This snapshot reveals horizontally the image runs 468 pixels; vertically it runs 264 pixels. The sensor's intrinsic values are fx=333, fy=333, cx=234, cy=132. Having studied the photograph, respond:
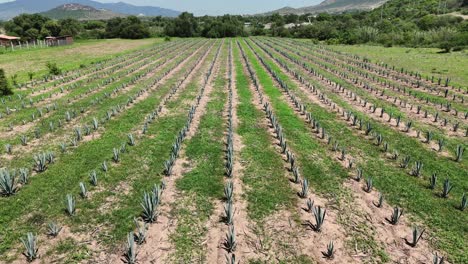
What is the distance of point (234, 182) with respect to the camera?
862 centimetres

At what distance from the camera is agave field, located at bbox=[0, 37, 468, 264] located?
20.3 feet

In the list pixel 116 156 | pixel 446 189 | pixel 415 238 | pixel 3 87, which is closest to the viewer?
pixel 415 238

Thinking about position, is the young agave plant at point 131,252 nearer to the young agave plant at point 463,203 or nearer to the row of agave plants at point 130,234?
the row of agave plants at point 130,234

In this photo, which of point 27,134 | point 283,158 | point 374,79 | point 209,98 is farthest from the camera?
point 374,79

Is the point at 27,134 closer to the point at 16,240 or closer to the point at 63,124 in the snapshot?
the point at 63,124

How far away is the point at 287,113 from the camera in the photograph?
1480 centimetres

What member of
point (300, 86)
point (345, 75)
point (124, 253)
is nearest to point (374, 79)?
point (345, 75)

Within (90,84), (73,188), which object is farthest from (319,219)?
(90,84)

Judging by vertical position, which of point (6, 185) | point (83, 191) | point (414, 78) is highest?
point (414, 78)

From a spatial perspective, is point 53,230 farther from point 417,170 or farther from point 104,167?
point 417,170

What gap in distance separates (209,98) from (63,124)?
285 inches

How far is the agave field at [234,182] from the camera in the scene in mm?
6191

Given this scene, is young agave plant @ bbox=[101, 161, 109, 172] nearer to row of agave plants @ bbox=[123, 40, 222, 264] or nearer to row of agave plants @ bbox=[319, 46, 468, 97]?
row of agave plants @ bbox=[123, 40, 222, 264]

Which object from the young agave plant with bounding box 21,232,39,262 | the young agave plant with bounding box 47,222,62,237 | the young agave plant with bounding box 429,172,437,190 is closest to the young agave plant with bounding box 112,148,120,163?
the young agave plant with bounding box 47,222,62,237
